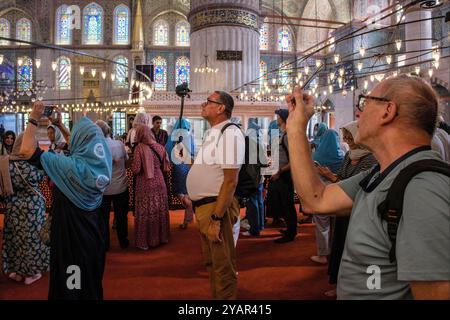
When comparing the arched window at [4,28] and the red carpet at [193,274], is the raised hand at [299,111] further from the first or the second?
the arched window at [4,28]

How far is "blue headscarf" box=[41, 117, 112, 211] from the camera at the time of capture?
2006 millimetres

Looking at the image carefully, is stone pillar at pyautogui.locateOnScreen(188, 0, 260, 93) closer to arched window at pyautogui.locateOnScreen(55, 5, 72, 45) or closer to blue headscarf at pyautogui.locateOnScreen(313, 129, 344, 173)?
arched window at pyautogui.locateOnScreen(55, 5, 72, 45)

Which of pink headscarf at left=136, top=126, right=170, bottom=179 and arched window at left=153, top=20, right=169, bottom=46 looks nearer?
pink headscarf at left=136, top=126, right=170, bottom=179

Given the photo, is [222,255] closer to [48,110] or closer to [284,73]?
[48,110]

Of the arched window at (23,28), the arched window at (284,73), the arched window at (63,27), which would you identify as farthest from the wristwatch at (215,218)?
the arched window at (23,28)

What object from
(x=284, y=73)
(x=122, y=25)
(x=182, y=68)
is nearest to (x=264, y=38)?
(x=182, y=68)

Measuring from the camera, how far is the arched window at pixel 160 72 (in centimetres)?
2239

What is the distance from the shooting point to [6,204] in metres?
2.98

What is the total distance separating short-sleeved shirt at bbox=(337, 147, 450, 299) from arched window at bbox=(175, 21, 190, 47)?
903 inches

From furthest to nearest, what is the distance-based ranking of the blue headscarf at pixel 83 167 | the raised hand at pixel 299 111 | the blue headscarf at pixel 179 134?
the blue headscarf at pixel 179 134 → the blue headscarf at pixel 83 167 → the raised hand at pixel 299 111

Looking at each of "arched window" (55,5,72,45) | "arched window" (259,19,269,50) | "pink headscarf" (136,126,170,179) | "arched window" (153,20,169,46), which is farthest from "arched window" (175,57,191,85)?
"pink headscarf" (136,126,170,179)

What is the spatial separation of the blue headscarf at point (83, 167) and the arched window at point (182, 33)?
70.9 feet

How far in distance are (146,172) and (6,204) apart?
132cm
